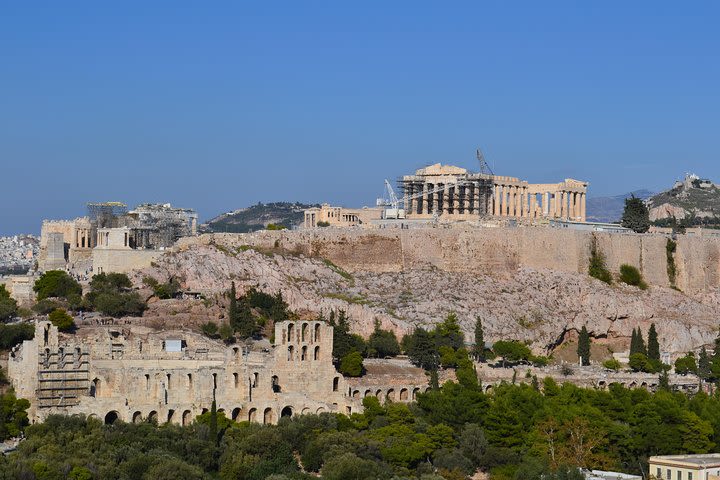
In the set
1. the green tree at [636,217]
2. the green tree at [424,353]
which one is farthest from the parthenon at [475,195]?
the green tree at [424,353]

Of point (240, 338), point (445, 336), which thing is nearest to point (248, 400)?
point (240, 338)

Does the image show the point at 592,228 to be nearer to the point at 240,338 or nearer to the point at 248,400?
the point at 240,338

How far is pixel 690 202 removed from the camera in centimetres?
15125

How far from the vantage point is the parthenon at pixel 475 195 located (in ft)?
357

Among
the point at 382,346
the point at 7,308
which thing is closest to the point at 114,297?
the point at 7,308

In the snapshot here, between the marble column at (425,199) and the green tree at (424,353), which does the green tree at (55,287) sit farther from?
the marble column at (425,199)

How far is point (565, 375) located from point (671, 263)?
26.4 metres

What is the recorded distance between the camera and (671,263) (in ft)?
348

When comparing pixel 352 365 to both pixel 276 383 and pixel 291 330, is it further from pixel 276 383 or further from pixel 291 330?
pixel 276 383

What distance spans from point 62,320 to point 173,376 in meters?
8.36

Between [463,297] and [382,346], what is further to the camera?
[463,297]

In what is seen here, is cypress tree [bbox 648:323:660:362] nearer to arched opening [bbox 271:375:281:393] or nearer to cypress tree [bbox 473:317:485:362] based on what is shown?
cypress tree [bbox 473:317:485:362]

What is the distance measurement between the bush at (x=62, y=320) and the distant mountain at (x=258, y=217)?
9573cm

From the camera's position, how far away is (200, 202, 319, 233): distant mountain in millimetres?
178125
